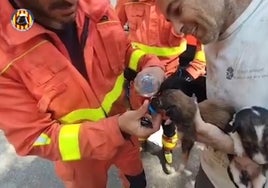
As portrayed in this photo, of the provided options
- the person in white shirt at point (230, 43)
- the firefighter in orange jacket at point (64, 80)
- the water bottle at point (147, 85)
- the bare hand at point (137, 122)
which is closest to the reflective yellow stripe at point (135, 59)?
the firefighter in orange jacket at point (64, 80)

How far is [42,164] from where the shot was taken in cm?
182

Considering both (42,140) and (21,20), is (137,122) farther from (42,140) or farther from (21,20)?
(21,20)

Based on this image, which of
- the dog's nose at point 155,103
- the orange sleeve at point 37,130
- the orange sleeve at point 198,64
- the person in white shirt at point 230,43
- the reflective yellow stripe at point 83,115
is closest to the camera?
the person in white shirt at point 230,43

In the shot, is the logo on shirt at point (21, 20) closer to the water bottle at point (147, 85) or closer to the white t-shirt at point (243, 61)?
the water bottle at point (147, 85)

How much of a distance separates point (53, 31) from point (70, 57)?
85 millimetres

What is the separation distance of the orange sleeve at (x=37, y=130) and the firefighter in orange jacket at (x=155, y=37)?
1.68 feet

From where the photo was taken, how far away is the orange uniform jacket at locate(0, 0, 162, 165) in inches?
37.8

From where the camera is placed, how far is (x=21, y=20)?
939 mm

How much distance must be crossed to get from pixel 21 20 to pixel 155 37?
2.08 ft

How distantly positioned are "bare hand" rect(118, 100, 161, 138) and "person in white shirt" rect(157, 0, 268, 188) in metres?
0.13

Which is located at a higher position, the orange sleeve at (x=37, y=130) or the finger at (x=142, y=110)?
the finger at (x=142, y=110)

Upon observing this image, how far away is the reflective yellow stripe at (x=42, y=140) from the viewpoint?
991mm

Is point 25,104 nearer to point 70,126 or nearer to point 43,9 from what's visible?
point 70,126

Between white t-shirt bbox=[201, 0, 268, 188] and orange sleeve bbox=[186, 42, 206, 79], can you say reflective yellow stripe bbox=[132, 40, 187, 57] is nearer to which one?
orange sleeve bbox=[186, 42, 206, 79]
